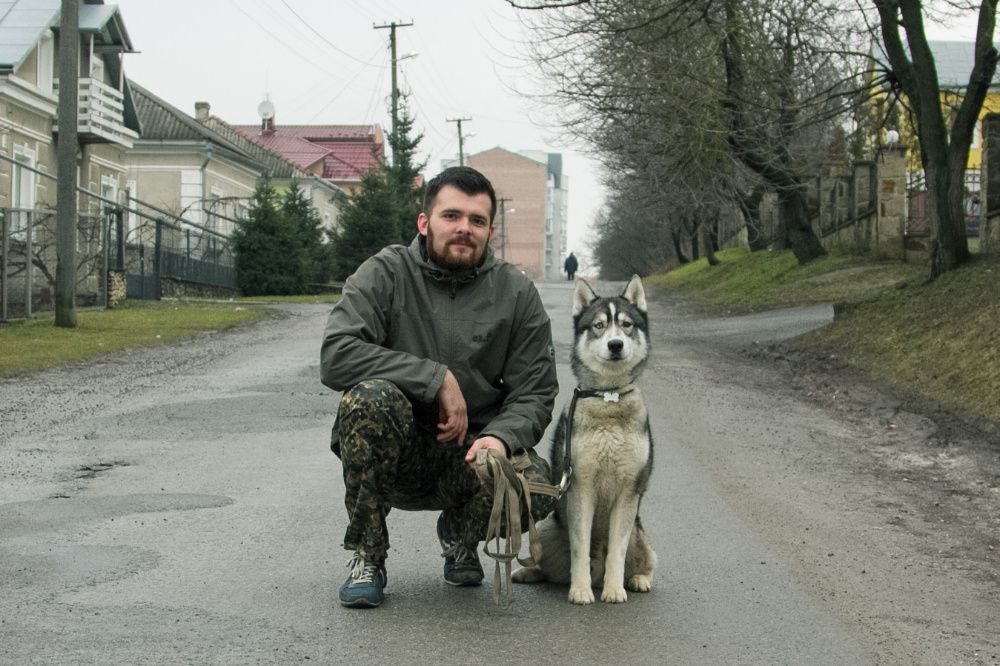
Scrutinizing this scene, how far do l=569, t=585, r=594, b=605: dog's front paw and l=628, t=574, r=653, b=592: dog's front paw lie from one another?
32 centimetres

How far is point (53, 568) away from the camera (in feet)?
20.1

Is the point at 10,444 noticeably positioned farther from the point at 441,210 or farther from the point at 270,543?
the point at 441,210

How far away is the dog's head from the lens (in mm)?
5828

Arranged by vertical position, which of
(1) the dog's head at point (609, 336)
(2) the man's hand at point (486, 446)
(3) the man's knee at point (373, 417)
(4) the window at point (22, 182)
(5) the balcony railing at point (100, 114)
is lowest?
(2) the man's hand at point (486, 446)

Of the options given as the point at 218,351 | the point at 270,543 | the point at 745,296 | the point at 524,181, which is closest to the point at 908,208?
the point at 745,296

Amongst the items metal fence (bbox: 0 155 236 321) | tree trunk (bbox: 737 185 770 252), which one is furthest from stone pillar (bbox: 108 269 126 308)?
tree trunk (bbox: 737 185 770 252)

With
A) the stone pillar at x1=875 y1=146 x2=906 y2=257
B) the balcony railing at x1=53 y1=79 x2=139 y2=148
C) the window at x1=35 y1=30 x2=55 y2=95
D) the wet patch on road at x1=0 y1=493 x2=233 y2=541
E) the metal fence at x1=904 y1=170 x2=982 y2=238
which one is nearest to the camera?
the wet patch on road at x1=0 y1=493 x2=233 y2=541

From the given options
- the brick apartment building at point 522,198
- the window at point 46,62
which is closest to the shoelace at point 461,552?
the window at point 46,62

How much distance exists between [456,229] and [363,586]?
5.14ft

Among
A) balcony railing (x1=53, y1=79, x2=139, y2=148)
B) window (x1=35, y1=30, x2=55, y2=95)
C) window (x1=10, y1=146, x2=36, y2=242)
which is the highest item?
window (x1=35, y1=30, x2=55, y2=95)

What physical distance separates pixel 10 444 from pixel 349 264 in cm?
4109

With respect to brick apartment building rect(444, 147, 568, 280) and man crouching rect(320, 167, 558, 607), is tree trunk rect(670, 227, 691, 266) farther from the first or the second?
brick apartment building rect(444, 147, 568, 280)

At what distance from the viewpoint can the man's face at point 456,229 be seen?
5.66 m

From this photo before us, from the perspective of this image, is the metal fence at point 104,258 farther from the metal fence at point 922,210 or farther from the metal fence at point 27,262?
the metal fence at point 922,210
